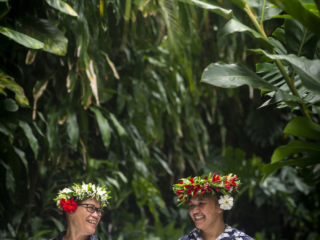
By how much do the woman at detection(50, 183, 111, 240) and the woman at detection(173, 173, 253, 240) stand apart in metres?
0.24

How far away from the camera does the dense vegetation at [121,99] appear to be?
97 cm

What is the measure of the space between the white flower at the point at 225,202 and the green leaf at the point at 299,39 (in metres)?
0.43

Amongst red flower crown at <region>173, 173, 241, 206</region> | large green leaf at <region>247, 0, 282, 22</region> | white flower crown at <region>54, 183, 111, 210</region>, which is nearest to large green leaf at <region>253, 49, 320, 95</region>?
large green leaf at <region>247, 0, 282, 22</region>

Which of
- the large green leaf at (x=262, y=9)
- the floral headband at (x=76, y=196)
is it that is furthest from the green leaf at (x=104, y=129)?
the large green leaf at (x=262, y=9)

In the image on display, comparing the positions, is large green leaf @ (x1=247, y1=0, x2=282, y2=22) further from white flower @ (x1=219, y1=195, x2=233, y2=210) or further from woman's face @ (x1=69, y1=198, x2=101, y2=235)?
woman's face @ (x1=69, y1=198, x2=101, y2=235)

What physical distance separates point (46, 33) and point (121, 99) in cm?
75

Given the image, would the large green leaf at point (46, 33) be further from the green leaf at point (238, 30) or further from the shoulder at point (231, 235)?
the shoulder at point (231, 235)

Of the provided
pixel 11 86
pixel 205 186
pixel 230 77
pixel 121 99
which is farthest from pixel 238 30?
pixel 121 99

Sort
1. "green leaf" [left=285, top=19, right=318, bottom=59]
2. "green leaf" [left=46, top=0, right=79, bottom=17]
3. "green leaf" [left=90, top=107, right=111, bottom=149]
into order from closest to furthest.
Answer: "green leaf" [left=285, top=19, right=318, bottom=59] < "green leaf" [left=46, top=0, right=79, bottom=17] < "green leaf" [left=90, top=107, right=111, bottom=149]

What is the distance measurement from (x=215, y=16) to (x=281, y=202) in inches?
77.4

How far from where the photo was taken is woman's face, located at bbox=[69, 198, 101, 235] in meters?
0.92

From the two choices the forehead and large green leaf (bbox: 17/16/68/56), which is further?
large green leaf (bbox: 17/16/68/56)

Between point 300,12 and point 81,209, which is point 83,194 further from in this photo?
point 300,12

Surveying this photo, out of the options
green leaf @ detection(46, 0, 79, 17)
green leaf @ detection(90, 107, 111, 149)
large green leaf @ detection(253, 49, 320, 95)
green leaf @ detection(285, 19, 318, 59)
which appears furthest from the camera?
green leaf @ detection(90, 107, 111, 149)
